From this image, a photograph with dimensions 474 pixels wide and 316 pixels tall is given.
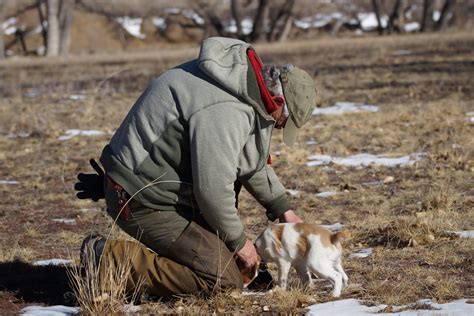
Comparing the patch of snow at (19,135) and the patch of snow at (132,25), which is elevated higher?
the patch of snow at (19,135)

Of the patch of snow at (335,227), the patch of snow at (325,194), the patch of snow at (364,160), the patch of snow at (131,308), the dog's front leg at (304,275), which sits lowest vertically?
the patch of snow at (364,160)

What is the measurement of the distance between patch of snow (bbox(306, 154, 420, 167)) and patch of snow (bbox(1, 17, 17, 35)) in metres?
36.8

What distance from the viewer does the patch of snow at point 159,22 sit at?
1794 inches

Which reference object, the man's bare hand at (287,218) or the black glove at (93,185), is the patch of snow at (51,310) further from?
the man's bare hand at (287,218)

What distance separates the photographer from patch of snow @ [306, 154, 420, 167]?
935 centimetres

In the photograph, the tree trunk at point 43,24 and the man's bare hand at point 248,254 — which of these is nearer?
the man's bare hand at point 248,254

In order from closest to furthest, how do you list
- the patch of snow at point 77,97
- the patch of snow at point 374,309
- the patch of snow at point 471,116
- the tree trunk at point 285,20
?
the patch of snow at point 374,309 < the patch of snow at point 471,116 < the patch of snow at point 77,97 < the tree trunk at point 285,20


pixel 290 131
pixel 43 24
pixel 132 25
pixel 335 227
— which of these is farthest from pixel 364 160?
pixel 132 25

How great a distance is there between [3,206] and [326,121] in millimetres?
5744

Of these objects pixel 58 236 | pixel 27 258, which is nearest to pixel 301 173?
pixel 58 236

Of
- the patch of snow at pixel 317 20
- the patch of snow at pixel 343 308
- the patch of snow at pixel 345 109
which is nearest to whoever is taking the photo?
the patch of snow at pixel 343 308

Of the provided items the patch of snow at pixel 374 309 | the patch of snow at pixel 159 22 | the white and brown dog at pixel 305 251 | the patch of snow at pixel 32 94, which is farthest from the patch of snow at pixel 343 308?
the patch of snow at pixel 159 22

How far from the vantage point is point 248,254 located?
16.4 ft

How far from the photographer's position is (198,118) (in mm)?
4609
